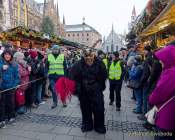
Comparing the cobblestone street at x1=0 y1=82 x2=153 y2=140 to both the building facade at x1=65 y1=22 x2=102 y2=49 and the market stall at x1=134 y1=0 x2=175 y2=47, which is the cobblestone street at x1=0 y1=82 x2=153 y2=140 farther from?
the building facade at x1=65 y1=22 x2=102 y2=49

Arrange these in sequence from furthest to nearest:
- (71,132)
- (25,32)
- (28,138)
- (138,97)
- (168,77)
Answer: (25,32)
(138,97)
(71,132)
(28,138)
(168,77)

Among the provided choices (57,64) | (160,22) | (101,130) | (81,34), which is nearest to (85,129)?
(101,130)

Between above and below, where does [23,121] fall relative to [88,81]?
below

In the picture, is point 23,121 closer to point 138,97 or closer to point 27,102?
point 27,102

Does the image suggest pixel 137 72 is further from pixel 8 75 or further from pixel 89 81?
pixel 8 75

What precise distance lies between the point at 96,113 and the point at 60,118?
150 cm

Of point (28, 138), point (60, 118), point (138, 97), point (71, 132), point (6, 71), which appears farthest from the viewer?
point (138, 97)

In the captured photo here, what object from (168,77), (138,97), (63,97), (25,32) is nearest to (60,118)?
(63,97)

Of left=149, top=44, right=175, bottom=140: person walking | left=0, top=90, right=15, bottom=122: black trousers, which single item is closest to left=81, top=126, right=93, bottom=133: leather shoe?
left=0, top=90, right=15, bottom=122: black trousers

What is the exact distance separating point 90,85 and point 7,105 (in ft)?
7.36

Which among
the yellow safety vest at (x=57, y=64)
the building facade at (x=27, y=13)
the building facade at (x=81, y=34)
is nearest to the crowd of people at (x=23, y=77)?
the yellow safety vest at (x=57, y=64)

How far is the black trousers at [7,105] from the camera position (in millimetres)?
6500

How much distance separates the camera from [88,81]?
20.0 feet

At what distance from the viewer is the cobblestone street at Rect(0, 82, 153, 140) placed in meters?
5.78
